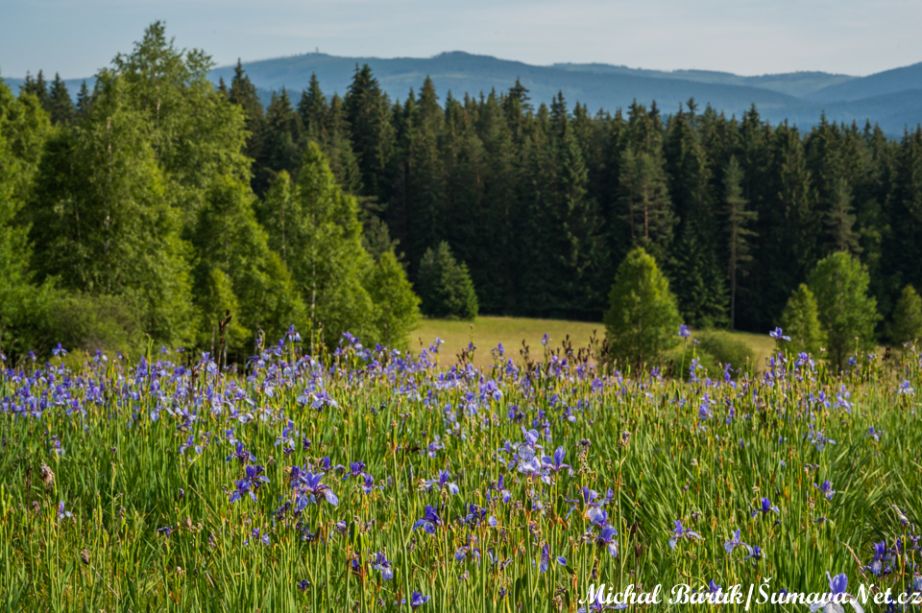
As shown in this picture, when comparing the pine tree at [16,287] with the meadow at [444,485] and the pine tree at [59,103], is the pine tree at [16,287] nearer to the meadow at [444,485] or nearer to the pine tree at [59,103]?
the meadow at [444,485]

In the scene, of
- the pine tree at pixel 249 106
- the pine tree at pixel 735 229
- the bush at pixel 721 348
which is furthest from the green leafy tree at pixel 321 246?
the pine tree at pixel 735 229

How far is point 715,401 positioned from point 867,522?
1.84 m

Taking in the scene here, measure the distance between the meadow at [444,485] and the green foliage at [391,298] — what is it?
4287cm

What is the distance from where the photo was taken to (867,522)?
5711 mm

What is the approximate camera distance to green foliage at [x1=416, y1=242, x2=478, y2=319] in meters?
87.5

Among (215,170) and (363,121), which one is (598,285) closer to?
(363,121)

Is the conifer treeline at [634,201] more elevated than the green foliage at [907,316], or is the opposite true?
the conifer treeline at [634,201]

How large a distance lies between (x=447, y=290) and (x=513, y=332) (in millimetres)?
9079

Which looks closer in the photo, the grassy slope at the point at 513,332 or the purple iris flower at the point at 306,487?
the purple iris flower at the point at 306,487

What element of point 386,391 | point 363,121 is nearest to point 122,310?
point 386,391

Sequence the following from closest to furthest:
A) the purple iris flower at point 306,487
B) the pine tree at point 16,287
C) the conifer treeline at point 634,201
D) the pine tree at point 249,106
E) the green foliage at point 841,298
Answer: the purple iris flower at point 306,487
the pine tree at point 16,287
the green foliage at point 841,298
the conifer treeline at point 634,201
the pine tree at point 249,106

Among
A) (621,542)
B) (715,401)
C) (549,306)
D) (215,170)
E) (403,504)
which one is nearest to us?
(621,542)

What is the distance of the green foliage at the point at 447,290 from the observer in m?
87.5

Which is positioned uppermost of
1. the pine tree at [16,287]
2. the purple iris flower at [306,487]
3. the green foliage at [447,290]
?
the purple iris flower at [306,487]
